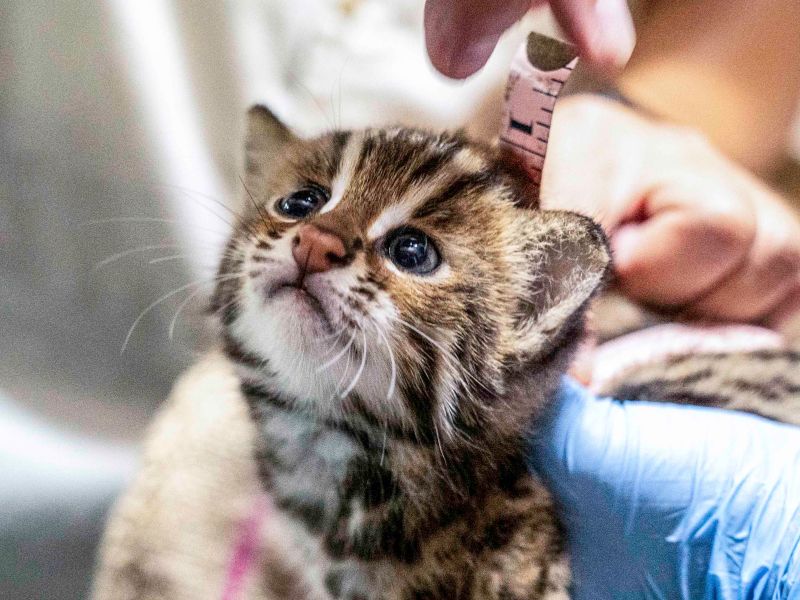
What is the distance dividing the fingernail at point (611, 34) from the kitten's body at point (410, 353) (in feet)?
0.74

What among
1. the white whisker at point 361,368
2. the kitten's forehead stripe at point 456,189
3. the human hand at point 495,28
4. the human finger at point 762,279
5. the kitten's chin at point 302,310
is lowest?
→ the human finger at point 762,279

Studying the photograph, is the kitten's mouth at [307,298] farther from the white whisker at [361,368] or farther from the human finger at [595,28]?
the human finger at [595,28]

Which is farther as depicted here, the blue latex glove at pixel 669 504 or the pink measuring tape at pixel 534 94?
the blue latex glove at pixel 669 504

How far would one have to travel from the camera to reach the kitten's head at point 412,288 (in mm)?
1060

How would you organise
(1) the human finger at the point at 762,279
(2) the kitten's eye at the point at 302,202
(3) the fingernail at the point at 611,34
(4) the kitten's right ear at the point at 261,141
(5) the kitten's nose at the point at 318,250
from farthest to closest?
1. (1) the human finger at the point at 762,279
2. (4) the kitten's right ear at the point at 261,141
3. (2) the kitten's eye at the point at 302,202
4. (3) the fingernail at the point at 611,34
5. (5) the kitten's nose at the point at 318,250

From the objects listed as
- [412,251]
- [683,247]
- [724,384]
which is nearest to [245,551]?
[412,251]

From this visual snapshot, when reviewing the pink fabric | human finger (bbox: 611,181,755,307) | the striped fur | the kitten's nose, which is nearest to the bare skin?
human finger (bbox: 611,181,755,307)

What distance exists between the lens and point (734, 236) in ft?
5.58

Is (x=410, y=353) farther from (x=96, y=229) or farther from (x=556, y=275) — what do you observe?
(x=96, y=229)

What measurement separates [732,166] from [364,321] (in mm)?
1363

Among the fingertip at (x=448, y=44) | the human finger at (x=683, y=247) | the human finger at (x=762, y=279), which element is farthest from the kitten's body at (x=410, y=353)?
the human finger at (x=762, y=279)

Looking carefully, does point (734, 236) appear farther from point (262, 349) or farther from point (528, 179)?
point (262, 349)

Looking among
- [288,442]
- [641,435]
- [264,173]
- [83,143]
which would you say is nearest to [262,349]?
[288,442]

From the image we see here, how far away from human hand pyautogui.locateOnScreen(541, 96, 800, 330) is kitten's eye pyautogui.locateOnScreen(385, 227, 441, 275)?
0.50 metres
